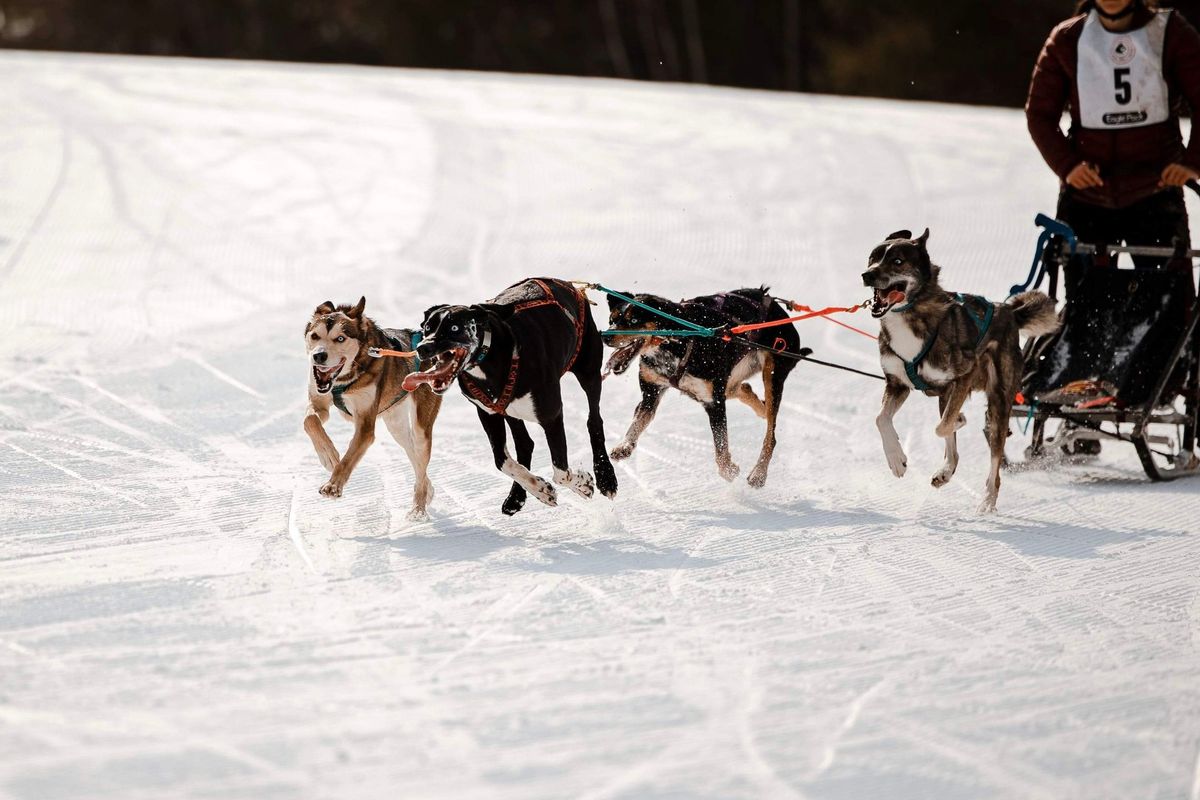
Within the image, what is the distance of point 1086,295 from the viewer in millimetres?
6352

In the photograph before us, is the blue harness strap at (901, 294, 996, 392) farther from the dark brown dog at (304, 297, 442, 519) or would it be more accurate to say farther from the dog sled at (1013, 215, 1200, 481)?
the dark brown dog at (304, 297, 442, 519)

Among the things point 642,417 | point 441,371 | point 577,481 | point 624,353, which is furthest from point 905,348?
point 441,371

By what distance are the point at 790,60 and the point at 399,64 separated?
28.0 ft

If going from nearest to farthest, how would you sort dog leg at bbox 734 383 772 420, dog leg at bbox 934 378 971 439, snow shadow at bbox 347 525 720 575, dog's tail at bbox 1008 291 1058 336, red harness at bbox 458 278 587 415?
snow shadow at bbox 347 525 720 575
red harness at bbox 458 278 587 415
dog leg at bbox 934 378 971 439
dog's tail at bbox 1008 291 1058 336
dog leg at bbox 734 383 772 420

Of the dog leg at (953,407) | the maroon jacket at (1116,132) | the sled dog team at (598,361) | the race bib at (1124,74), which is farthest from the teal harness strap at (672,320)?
the race bib at (1124,74)

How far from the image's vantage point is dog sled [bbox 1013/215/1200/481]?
6.14m

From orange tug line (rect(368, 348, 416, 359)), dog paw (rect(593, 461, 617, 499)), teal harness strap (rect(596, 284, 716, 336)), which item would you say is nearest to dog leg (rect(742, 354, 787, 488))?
teal harness strap (rect(596, 284, 716, 336))

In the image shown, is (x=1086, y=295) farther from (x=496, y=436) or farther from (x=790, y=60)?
Answer: (x=790, y=60)

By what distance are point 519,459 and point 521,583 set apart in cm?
95

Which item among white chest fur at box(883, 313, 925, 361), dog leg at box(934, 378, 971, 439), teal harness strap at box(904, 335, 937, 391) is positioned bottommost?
dog leg at box(934, 378, 971, 439)

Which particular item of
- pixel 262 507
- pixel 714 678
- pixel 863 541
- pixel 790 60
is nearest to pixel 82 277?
pixel 262 507

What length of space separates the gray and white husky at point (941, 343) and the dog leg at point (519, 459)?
1364 millimetres

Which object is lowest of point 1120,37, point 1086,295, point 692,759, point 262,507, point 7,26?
point 692,759

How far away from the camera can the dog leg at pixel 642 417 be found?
632 cm
